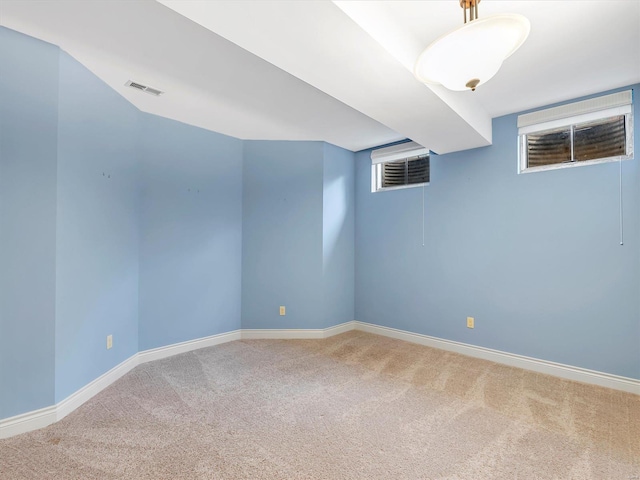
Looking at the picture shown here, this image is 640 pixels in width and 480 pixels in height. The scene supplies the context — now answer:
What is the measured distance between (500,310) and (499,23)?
8.94 ft

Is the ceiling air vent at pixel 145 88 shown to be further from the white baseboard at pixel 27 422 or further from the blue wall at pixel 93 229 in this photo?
the white baseboard at pixel 27 422

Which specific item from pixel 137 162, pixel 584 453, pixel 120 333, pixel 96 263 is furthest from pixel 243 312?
pixel 584 453

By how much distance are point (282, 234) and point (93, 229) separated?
2011mm

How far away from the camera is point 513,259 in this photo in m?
3.03

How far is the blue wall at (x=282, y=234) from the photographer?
3.90m

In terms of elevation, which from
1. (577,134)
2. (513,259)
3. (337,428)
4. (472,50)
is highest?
(577,134)

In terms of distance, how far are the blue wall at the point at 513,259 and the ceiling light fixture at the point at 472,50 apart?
190cm

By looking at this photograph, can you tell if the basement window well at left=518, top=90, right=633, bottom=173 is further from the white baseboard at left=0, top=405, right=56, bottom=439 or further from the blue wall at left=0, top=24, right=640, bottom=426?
the white baseboard at left=0, top=405, right=56, bottom=439

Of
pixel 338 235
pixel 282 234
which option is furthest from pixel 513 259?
pixel 282 234

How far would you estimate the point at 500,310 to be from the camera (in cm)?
310

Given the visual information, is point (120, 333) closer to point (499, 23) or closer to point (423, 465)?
point (423, 465)

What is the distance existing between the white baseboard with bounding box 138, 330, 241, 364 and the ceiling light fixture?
3.39 meters

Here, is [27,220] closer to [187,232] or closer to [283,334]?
[187,232]

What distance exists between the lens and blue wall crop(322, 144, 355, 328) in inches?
158
